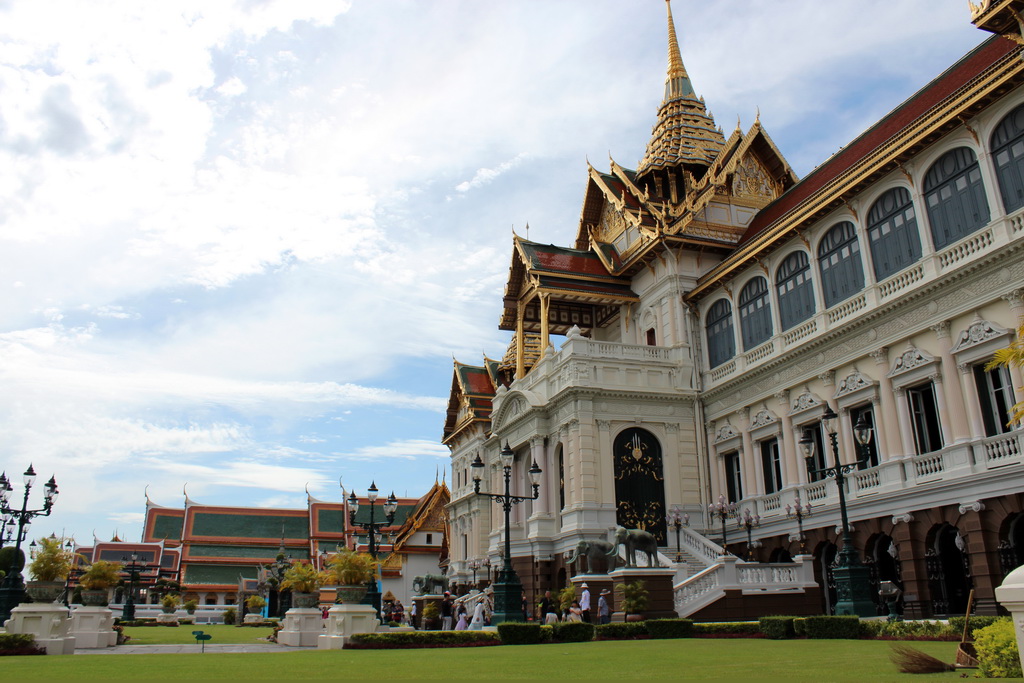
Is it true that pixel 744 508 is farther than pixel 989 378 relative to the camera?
Yes

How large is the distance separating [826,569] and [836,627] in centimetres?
914

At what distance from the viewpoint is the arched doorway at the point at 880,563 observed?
69.2ft

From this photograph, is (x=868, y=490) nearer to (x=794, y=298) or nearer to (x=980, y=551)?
(x=980, y=551)

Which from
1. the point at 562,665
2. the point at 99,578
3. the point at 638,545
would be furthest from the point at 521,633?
the point at 99,578

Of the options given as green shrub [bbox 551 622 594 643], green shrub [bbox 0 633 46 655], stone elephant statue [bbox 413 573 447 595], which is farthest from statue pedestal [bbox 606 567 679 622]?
stone elephant statue [bbox 413 573 447 595]

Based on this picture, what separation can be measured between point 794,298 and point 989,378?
7259 millimetres

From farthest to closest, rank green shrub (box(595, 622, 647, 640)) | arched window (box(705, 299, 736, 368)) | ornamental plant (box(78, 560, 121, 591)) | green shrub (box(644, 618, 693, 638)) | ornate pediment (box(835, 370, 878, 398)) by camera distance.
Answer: arched window (box(705, 299, 736, 368)), ornamental plant (box(78, 560, 121, 591)), ornate pediment (box(835, 370, 878, 398)), green shrub (box(595, 622, 647, 640)), green shrub (box(644, 618, 693, 638))

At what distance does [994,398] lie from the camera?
1886cm

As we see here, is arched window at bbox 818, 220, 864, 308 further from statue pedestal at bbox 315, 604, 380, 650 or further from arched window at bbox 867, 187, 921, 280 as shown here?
statue pedestal at bbox 315, 604, 380, 650

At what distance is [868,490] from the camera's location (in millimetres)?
21406

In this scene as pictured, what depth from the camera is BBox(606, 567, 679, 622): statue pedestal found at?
19.6m

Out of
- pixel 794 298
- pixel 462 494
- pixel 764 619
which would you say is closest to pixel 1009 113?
pixel 794 298

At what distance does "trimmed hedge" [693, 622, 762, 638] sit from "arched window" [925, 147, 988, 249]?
10.3m

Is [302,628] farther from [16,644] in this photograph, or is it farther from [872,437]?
[872,437]
